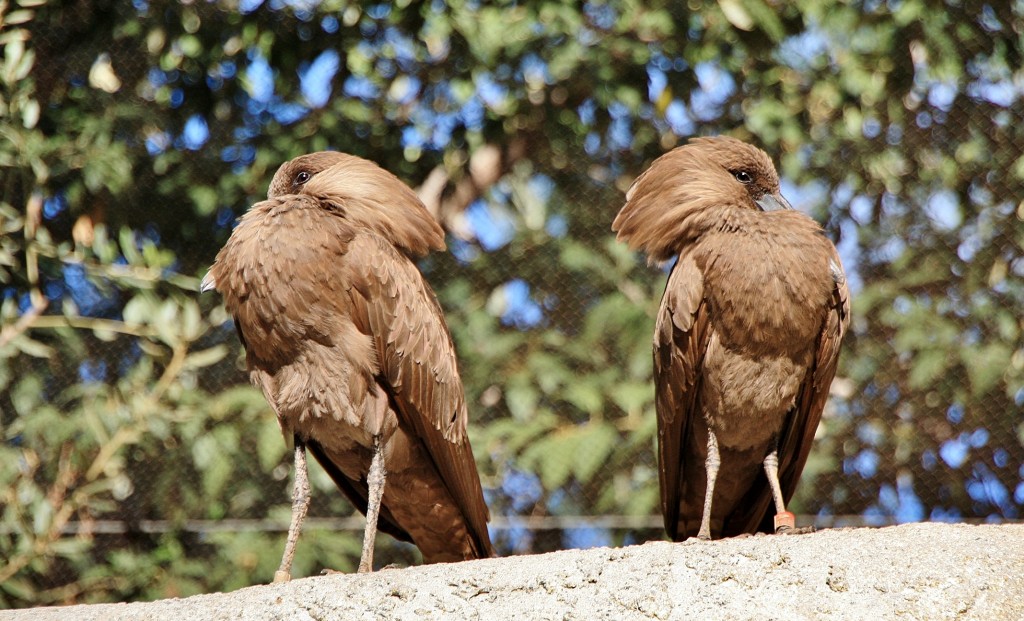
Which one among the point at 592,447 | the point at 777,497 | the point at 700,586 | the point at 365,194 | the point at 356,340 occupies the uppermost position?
the point at 365,194

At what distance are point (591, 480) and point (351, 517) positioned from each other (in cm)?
122

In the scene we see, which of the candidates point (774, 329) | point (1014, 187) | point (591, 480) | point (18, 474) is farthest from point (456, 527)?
point (1014, 187)

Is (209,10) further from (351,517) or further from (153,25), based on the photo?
(351,517)

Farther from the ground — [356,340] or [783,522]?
[356,340]

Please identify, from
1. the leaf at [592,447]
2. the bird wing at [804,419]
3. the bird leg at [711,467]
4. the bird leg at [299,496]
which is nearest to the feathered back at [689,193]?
the bird wing at [804,419]

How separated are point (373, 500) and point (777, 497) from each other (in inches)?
51.2

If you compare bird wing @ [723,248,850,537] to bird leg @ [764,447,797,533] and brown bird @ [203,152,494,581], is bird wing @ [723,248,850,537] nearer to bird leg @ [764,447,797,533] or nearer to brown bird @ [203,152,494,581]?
bird leg @ [764,447,797,533]

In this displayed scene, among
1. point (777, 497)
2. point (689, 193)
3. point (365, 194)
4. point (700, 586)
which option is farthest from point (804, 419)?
point (365, 194)

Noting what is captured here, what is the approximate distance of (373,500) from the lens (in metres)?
4.13

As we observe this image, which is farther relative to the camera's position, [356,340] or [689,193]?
[689,193]

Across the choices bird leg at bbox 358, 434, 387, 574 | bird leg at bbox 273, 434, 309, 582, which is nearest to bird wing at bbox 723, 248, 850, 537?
bird leg at bbox 358, 434, 387, 574

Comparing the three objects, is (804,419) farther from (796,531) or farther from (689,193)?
(689,193)

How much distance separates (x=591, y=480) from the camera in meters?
6.30

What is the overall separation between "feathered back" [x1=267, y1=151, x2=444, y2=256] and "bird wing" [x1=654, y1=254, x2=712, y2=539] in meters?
0.86
